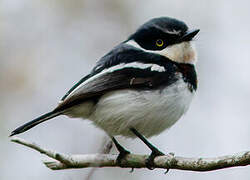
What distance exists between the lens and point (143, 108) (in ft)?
15.8

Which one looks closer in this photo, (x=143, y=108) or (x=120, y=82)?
(x=143, y=108)

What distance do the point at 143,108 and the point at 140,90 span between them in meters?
0.21

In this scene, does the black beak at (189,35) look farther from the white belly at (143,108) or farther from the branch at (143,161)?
the branch at (143,161)

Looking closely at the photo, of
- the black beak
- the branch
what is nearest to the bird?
the black beak

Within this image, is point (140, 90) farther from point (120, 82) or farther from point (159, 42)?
point (159, 42)

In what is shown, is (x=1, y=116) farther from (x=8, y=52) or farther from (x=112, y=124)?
(x=112, y=124)

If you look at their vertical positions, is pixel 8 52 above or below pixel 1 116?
above

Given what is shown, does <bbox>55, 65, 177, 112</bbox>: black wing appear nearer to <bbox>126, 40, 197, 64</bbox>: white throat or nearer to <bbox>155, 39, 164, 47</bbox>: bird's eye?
<bbox>126, 40, 197, 64</bbox>: white throat

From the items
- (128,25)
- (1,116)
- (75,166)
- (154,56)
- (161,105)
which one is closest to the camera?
(75,166)

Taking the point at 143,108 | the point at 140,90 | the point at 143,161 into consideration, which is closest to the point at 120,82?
the point at 140,90

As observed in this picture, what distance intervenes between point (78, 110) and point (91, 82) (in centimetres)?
33

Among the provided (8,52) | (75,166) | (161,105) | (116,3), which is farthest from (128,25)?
(75,166)

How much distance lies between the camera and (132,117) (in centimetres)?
486

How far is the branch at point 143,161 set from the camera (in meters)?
3.58
